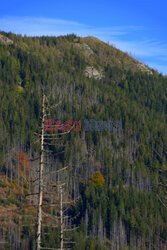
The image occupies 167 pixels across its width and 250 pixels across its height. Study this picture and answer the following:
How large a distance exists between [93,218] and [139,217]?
1722cm

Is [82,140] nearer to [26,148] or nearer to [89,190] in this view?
[26,148]

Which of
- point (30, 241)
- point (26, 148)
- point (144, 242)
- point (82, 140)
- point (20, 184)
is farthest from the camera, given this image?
point (82, 140)

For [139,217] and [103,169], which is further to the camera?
[103,169]

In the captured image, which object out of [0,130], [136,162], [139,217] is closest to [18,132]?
[0,130]

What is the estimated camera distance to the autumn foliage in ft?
526

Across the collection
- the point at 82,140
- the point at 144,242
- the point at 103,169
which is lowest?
the point at 144,242

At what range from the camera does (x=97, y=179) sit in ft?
537

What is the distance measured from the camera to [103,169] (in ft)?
578

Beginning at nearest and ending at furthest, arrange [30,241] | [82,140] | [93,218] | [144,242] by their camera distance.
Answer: [30,241] → [144,242] → [93,218] → [82,140]

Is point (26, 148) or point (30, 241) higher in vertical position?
point (26, 148)

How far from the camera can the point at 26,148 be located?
566 feet

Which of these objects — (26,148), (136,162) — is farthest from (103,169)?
(26,148)

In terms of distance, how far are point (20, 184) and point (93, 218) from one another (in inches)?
1390

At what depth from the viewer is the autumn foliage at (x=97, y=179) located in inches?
6309
